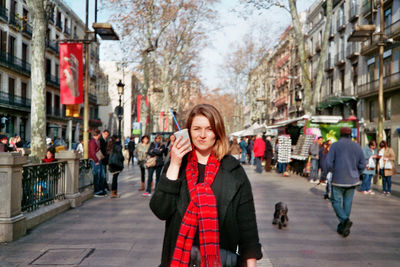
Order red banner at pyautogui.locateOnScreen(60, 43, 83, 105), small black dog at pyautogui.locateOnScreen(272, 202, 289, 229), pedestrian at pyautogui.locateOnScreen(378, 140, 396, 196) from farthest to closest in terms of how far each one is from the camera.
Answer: pedestrian at pyautogui.locateOnScreen(378, 140, 396, 196) → red banner at pyautogui.locateOnScreen(60, 43, 83, 105) → small black dog at pyautogui.locateOnScreen(272, 202, 289, 229)

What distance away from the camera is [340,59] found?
36312 millimetres

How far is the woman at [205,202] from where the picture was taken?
2.04m

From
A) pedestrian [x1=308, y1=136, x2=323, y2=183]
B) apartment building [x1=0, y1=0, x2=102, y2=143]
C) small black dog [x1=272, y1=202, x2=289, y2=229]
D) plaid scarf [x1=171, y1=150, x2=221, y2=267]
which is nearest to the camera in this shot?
plaid scarf [x1=171, y1=150, x2=221, y2=267]

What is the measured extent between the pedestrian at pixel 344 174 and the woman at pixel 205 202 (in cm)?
451

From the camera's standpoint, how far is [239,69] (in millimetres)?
43812

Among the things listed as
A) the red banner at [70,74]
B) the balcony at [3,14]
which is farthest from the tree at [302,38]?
the balcony at [3,14]

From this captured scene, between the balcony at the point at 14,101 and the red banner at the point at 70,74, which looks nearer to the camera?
the red banner at the point at 70,74

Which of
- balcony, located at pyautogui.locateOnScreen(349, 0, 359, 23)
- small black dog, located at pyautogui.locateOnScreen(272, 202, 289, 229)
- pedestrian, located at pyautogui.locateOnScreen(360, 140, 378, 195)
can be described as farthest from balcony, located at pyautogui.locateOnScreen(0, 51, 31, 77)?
small black dog, located at pyautogui.locateOnScreen(272, 202, 289, 229)

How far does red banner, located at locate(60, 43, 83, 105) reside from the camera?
412 inches

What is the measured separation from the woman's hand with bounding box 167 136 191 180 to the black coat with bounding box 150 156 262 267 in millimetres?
37

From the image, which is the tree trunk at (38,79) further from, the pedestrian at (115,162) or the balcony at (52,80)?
the balcony at (52,80)

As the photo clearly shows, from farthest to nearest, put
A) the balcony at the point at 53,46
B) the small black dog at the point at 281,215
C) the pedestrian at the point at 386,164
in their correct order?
1. the balcony at the point at 53,46
2. the pedestrian at the point at 386,164
3. the small black dog at the point at 281,215

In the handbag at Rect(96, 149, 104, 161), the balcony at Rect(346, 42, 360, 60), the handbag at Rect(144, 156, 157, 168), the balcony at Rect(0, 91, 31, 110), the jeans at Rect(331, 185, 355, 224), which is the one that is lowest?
the jeans at Rect(331, 185, 355, 224)

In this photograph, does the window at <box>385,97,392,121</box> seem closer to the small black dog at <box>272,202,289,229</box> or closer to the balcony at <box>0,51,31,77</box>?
the small black dog at <box>272,202,289,229</box>
